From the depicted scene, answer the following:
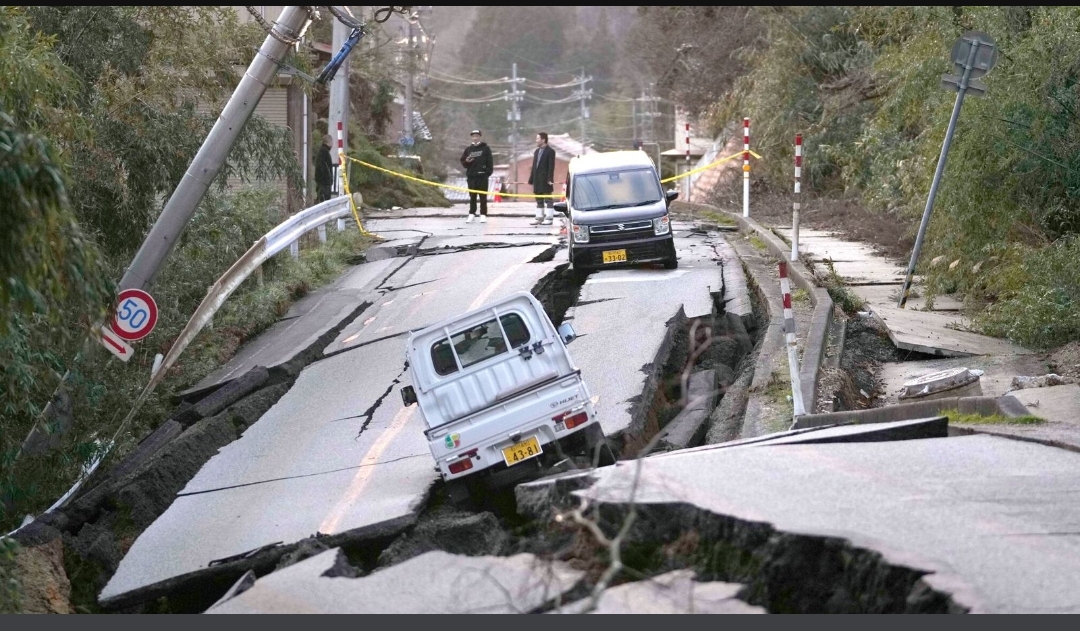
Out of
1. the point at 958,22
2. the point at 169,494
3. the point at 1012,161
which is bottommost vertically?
the point at 169,494

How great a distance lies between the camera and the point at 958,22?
2088 centimetres

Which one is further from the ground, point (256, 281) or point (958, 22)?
point (958, 22)

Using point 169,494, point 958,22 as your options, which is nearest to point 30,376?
point 169,494

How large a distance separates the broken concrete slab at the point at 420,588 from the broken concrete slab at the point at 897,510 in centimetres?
75

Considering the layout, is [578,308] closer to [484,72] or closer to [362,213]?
[362,213]

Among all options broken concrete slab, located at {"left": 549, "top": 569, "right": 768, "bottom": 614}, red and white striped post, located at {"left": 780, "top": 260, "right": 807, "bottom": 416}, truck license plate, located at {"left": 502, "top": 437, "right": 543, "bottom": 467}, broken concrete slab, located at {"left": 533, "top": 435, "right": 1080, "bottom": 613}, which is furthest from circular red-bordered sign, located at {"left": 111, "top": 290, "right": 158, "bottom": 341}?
broken concrete slab, located at {"left": 549, "top": 569, "right": 768, "bottom": 614}

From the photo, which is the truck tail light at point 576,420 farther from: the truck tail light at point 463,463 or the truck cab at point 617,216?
the truck cab at point 617,216

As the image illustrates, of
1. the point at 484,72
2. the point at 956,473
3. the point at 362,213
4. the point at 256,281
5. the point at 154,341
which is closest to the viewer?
the point at 956,473

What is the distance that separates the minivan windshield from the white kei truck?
914 centimetres

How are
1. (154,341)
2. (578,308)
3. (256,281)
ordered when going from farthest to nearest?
(256,281)
(578,308)
(154,341)

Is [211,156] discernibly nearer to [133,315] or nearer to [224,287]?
[224,287]

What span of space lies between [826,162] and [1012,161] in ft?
47.7

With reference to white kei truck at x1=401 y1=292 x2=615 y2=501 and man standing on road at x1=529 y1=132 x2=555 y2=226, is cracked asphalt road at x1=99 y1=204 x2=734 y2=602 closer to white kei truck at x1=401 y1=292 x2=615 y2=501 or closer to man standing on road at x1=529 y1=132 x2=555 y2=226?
white kei truck at x1=401 y1=292 x2=615 y2=501

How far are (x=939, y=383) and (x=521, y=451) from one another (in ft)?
14.5
